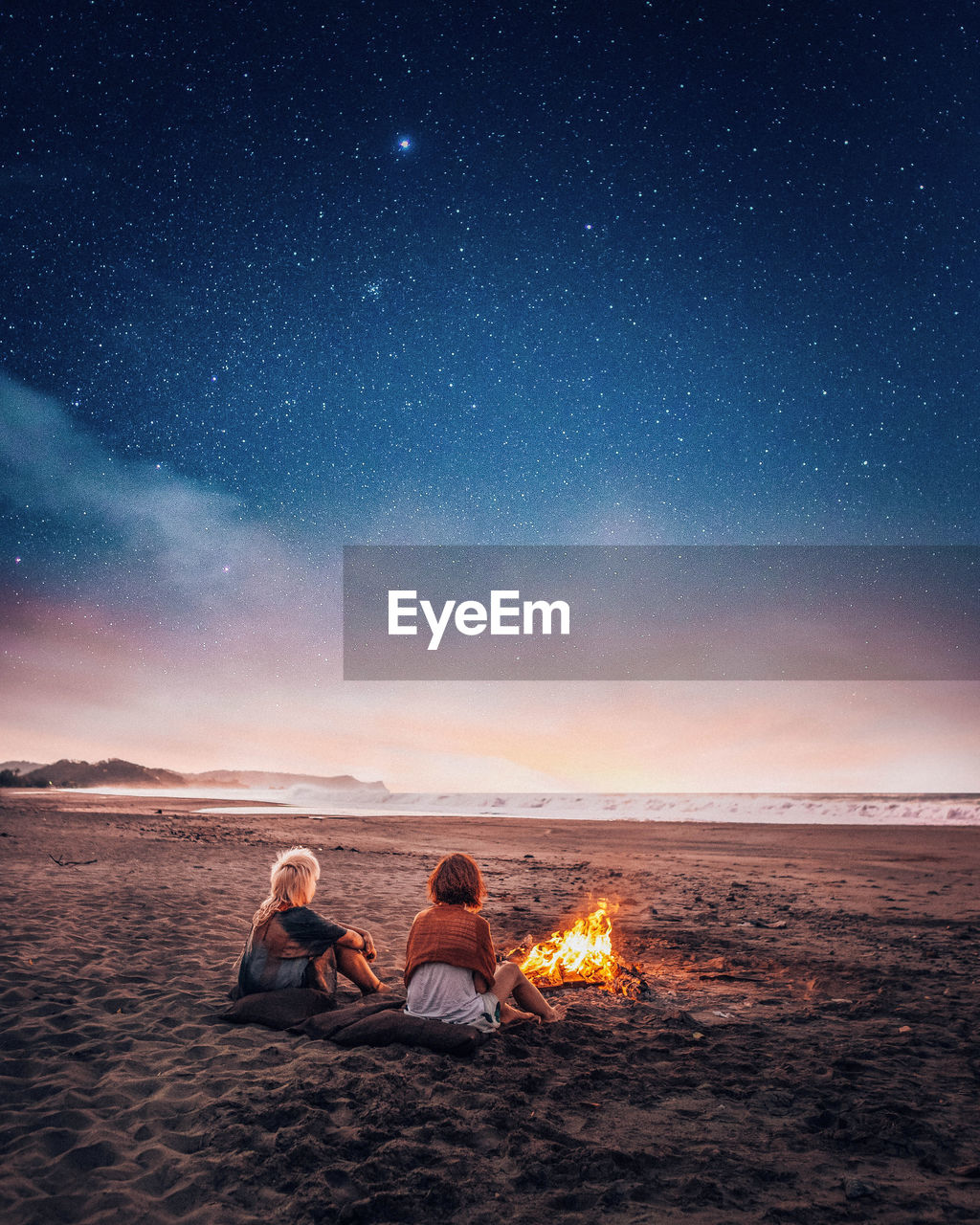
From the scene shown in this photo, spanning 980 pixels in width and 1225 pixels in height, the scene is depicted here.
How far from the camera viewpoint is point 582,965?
7.50 meters

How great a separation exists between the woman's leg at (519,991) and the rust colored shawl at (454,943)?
0.14 meters

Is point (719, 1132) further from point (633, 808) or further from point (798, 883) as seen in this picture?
point (633, 808)

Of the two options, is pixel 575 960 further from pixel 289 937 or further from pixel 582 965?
pixel 289 937

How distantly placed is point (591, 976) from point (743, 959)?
228cm

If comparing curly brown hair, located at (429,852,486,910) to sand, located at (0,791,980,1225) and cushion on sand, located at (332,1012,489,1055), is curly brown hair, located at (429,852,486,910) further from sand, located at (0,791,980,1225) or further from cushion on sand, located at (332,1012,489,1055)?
sand, located at (0,791,980,1225)

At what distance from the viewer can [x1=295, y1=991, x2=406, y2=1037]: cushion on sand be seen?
5434 mm

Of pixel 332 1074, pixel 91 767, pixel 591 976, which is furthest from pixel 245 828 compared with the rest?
pixel 91 767

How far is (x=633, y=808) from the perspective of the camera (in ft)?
137

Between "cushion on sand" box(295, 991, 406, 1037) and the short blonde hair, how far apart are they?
854 mm

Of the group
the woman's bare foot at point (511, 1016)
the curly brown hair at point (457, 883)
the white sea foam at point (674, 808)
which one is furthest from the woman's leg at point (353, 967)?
the white sea foam at point (674, 808)

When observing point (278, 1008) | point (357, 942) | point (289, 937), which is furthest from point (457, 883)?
point (278, 1008)

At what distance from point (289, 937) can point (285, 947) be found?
9 cm

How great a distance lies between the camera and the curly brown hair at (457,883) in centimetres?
555

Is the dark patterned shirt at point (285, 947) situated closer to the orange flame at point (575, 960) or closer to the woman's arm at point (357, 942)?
the woman's arm at point (357, 942)
